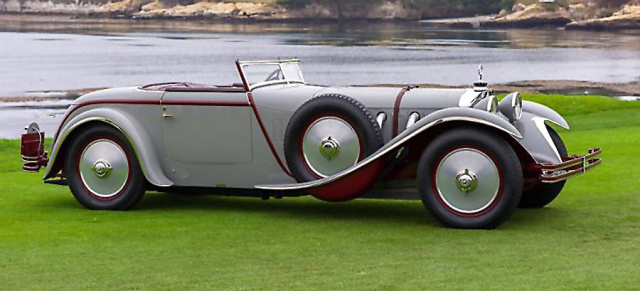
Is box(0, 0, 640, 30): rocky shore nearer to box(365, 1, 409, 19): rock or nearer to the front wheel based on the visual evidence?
box(365, 1, 409, 19): rock

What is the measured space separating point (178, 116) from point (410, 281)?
3.88 m

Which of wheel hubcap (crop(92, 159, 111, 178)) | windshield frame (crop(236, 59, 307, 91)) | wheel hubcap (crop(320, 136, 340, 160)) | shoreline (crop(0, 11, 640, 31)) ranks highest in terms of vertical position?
windshield frame (crop(236, 59, 307, 91))

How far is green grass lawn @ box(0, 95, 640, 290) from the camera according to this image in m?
6.96

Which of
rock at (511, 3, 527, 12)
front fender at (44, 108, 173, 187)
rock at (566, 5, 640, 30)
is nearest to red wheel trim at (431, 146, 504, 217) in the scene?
front fender at (44, 108, 173, 187)

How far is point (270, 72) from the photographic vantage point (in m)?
10.3

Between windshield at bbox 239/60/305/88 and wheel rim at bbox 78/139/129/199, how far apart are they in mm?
1373

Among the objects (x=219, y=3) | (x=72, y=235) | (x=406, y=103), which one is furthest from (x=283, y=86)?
(x=219, y=3)

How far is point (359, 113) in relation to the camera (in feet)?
30.2

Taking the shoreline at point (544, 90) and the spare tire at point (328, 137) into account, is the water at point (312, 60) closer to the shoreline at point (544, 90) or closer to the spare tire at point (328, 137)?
the shoreline at point (544, 90)

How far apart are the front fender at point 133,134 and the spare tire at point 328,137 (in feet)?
4.41

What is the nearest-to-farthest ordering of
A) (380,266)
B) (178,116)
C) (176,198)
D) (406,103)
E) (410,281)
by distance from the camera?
(410,281) → (380,266) → (406,103) → (178,116) → (176,198)

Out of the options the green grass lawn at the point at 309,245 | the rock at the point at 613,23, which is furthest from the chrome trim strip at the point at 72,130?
the rock at the point at 613,23

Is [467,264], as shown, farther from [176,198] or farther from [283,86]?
[176,198]

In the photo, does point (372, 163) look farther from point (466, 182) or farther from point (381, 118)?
point (466, 182)
